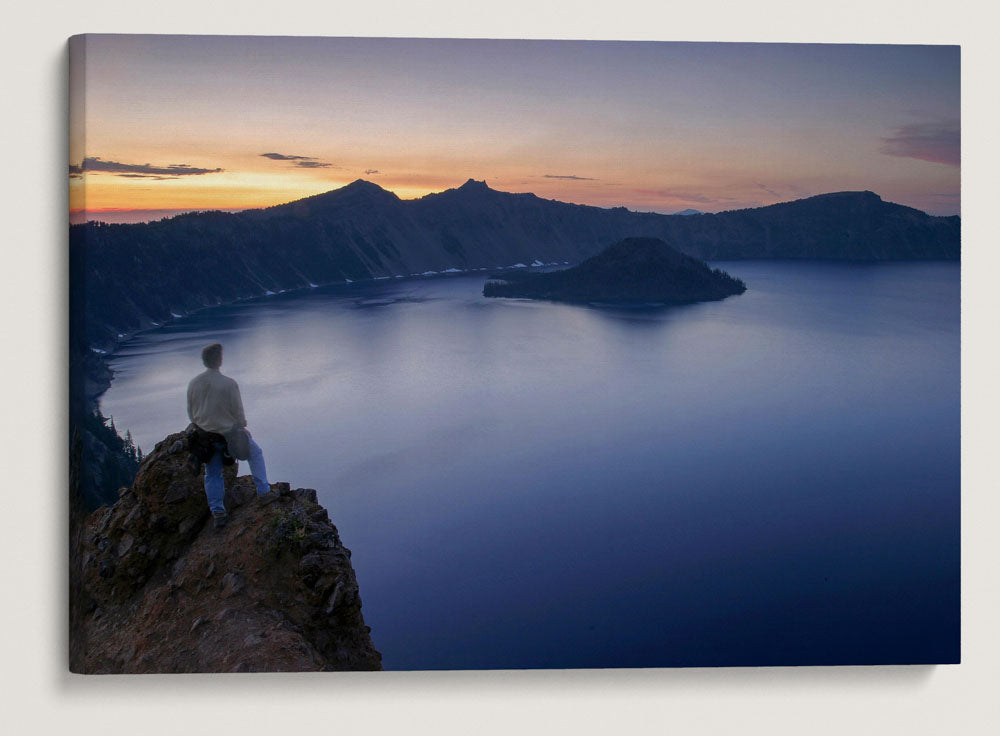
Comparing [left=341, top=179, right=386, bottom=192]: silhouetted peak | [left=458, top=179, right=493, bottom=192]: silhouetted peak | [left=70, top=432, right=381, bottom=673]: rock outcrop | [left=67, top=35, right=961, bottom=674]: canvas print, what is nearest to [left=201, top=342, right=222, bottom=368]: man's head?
[left=67, top=35, right=961, bottom=674]: canvas print

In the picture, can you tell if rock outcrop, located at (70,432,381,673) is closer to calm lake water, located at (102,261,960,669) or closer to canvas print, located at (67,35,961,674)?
canvas print, located at (67,35,961,674)

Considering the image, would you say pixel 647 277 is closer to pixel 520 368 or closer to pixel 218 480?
pixel 520 368

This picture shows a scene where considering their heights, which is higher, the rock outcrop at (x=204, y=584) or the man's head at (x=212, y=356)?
the man's head at (x=212, y=356)

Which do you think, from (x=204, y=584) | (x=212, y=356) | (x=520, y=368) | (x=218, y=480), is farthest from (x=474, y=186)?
(x=204, y=584)

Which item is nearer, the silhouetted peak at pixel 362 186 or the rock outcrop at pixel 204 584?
the rock outcrop at pixel 204 584

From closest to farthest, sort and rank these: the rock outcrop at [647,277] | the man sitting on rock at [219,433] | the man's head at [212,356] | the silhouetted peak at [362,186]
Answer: the man sitting on rock at [219,433], the man's head at [212,356], the silhouetted peak at [362,186], the rock outcrop at [647,277]

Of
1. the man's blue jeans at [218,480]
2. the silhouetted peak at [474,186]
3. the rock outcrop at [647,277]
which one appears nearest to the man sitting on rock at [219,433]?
the man's blue jeans at [218,480]

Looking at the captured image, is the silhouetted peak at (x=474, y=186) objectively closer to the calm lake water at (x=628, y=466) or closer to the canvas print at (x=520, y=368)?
the canvas print at (x=520, y=368)
